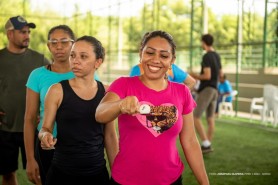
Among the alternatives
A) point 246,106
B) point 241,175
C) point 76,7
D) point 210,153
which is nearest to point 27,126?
point 241,175

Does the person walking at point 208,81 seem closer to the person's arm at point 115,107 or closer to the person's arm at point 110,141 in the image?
the person's arm at point 110,141

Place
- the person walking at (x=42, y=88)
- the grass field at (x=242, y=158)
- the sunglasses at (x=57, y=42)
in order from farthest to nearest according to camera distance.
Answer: the grass field at (x=242, y=158)
the sunglasses at (x=57, y=42)
the person walking at (x=42, y=88)

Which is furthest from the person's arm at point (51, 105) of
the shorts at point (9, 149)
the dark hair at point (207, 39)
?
the dark hair at point (207, 39)

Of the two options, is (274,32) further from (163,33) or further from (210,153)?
(163,33)

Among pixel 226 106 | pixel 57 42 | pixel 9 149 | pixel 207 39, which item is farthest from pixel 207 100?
pixel 226 106

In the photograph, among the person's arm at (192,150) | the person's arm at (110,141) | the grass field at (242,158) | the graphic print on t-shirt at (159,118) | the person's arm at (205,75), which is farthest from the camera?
the person's arm at (205,75)

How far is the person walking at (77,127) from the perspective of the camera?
2.89m

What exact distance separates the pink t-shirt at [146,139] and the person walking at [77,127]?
35cm

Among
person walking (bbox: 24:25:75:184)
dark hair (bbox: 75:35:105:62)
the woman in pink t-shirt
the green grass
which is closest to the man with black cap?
person walking (bbox: 24:25:75:184)

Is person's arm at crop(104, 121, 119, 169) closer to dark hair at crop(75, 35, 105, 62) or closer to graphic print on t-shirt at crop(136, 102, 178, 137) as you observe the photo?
dark hair at crop(75, 35, 105, 62)

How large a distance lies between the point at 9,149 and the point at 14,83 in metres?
0.66

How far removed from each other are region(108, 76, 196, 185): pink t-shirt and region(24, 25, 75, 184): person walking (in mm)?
983

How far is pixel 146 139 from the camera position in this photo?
2.53 metres

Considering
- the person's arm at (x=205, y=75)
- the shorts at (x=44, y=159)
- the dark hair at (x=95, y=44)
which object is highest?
the dark hair at (x=95, y=44)
